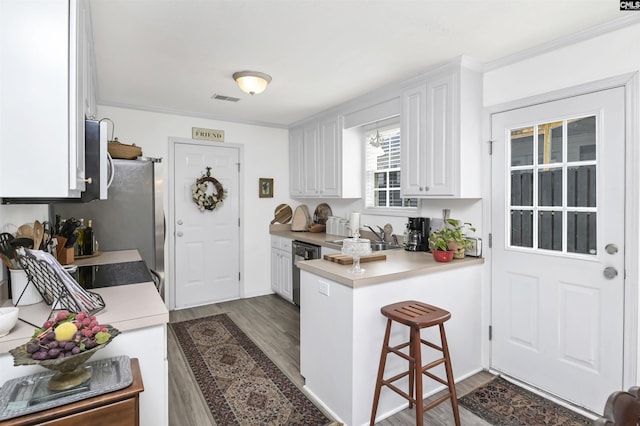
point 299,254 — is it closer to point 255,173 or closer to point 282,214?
point 282,214

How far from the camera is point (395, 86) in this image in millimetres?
3027

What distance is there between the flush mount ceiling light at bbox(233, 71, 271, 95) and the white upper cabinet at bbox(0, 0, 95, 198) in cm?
167

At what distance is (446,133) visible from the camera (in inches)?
103

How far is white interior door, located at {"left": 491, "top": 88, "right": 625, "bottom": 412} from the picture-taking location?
6.68ft

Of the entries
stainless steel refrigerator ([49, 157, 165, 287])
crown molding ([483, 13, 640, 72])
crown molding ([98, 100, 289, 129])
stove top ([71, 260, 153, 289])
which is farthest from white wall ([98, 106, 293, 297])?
crown molding ([483, 13, 640, 72])

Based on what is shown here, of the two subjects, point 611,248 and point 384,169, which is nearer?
point 611,248

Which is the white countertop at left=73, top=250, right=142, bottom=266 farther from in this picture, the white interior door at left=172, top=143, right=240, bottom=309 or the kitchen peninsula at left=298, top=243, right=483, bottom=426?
the kitchen peninsula at left=298, top=243, right=483, bottom=426

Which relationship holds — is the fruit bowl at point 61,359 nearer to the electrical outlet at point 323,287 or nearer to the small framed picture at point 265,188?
the electrical outlet at point 323,287

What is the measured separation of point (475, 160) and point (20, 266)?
9.34ft

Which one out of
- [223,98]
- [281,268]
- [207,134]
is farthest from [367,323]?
[207,134]

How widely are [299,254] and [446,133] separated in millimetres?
2107

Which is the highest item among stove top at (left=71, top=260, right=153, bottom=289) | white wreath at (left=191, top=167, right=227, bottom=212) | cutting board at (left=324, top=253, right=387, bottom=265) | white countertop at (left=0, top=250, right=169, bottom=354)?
white wreath at (left=191, top=167, right=227, bottom=212)

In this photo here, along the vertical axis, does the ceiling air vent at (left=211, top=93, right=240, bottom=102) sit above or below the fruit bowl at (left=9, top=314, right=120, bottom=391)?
above

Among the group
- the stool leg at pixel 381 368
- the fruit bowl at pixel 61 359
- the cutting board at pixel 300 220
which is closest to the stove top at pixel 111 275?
the fruit bowl at pixel 61 359
